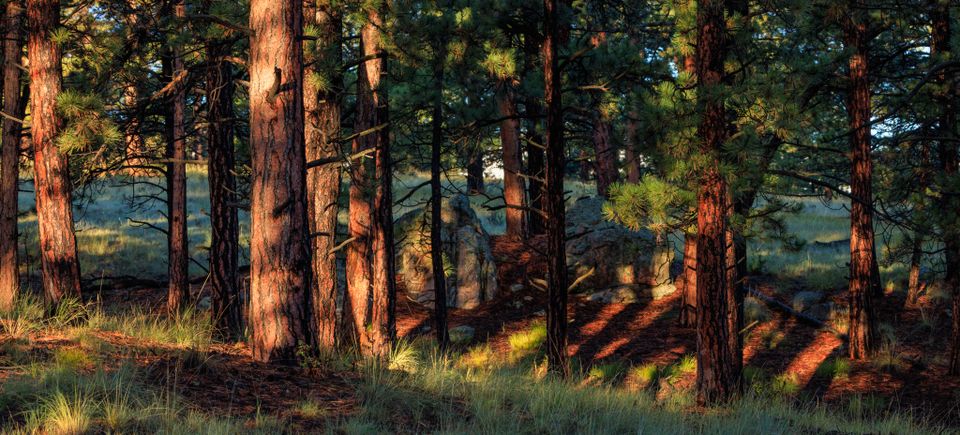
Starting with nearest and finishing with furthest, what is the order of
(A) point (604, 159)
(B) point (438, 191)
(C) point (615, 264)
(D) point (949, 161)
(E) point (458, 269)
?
(B) point (438, 191), (D) point (949, 161), (E) point (458, 269), (C) point (615, 264), (A) point (604, 159)

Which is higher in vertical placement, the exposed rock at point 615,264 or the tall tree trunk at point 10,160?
the tall tree trunk at point 10,160

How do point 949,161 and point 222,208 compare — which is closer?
point 222,208

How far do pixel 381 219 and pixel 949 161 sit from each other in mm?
9417

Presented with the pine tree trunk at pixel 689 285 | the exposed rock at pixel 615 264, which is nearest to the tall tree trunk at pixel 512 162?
the exposed rock at pixel 615 264

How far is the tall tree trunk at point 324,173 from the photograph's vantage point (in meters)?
11.0

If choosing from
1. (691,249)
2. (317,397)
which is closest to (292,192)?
(317,397)

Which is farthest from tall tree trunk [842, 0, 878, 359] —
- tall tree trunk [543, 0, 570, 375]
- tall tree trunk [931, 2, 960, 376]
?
tall tree trunk [543, 0, 570, 375]

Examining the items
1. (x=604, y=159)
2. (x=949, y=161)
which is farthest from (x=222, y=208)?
(x=949, y=161)

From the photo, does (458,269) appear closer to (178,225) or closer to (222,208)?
(178,225)

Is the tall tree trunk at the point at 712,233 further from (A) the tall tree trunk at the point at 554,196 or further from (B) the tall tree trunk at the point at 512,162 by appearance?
(B) the tall tree trunk at the point at 512,162

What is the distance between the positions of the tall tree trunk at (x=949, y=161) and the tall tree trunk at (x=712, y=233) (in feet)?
12.7

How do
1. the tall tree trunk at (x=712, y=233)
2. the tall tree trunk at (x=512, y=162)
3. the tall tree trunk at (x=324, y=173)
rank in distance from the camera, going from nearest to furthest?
the tall tree trunk at (x=712, y=233)
the tall tree trunk at (x=324, y=173)
the tall tree trunk at (x=512, y=162)

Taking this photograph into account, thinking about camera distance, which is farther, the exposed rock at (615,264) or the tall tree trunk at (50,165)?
the exposed rock at (615,264)

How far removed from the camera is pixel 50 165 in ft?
35.4
